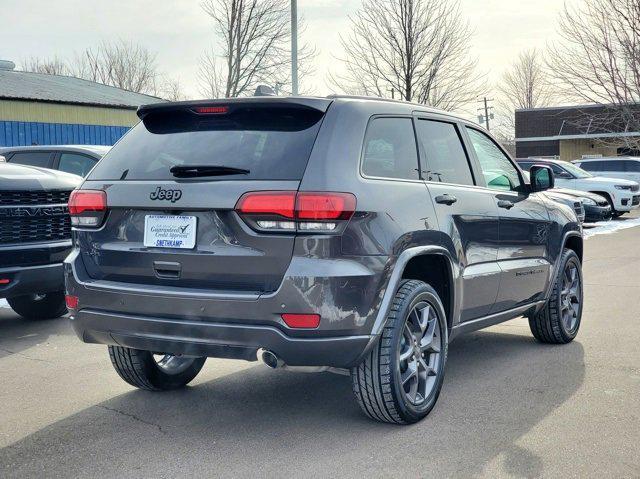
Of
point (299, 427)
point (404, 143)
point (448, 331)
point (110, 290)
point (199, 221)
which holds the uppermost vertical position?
point (404, 143)

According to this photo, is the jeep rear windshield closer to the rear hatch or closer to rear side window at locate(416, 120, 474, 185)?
the rear hatch

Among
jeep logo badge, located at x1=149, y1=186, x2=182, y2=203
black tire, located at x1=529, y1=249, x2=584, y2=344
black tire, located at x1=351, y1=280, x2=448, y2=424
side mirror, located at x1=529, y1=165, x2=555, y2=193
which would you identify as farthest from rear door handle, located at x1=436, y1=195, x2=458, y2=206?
black tire, located at x1=529, y1=249, x2=584, y2=344

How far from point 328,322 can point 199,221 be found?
2.62 ft

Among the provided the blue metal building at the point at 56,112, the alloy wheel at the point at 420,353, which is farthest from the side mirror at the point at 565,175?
the alloy wheel at the point at 420,353

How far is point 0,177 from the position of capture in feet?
21.3

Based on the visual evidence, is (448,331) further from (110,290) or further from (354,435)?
(110,290)

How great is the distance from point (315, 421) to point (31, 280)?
119 inches

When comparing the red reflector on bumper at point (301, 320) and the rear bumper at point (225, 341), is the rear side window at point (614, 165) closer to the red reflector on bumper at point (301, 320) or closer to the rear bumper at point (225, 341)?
the rear bumper at point (225, 341)

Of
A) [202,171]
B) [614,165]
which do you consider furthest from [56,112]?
[202,171]

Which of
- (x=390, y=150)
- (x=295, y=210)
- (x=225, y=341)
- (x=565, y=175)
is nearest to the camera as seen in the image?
(x=295, y=210)

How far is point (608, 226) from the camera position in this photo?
64.8 ft

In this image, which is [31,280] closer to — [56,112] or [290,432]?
[290,432]

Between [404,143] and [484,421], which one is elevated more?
[404,143]

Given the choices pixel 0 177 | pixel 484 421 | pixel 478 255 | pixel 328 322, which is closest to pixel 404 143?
pixel 478 255
